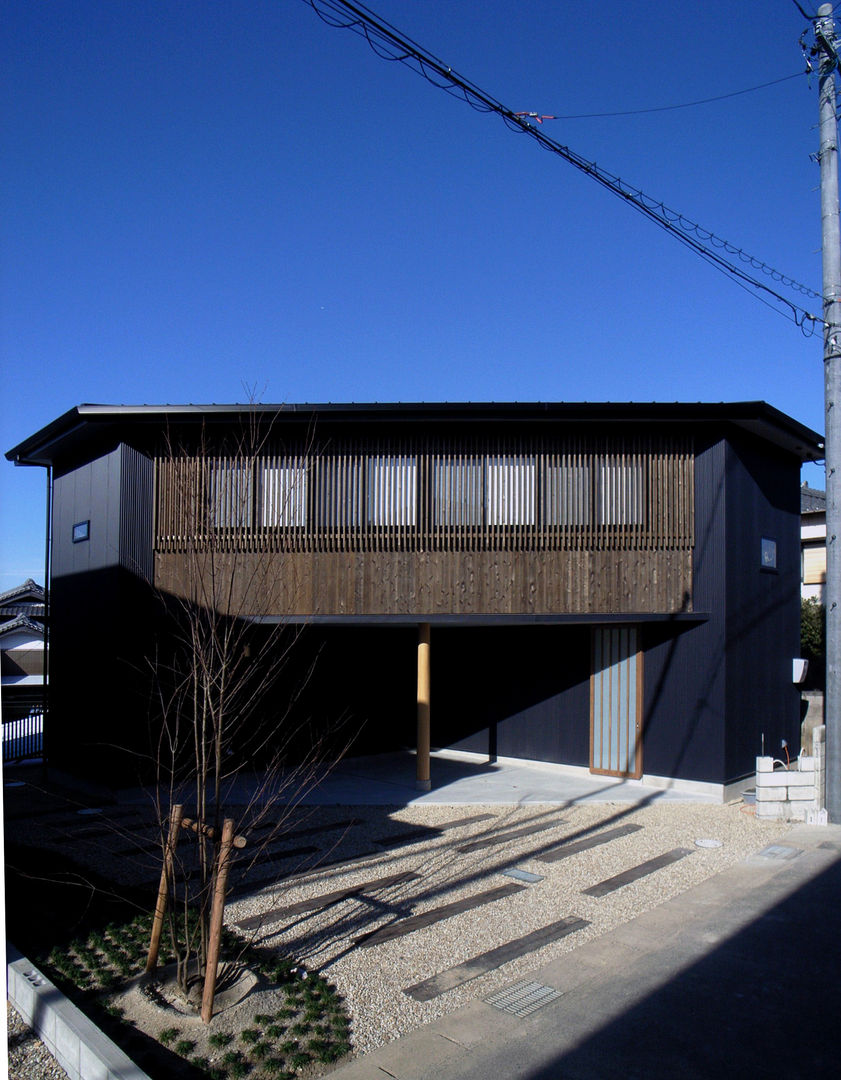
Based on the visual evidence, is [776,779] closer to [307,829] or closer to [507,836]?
→ [507,836]

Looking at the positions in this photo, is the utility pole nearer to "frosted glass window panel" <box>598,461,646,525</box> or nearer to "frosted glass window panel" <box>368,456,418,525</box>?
"frosted glass window panel" <box>598,461,646,525</box>

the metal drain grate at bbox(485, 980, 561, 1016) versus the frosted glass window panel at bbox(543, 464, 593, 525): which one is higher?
the frosted glass window panel at bbox(543, 464, 593, 525)

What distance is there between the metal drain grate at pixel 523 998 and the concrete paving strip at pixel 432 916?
3.84ft

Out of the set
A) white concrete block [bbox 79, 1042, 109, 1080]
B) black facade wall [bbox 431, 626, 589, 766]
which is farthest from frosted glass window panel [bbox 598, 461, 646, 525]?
white concrete block [bbox 79, 1042, 109, 1080]

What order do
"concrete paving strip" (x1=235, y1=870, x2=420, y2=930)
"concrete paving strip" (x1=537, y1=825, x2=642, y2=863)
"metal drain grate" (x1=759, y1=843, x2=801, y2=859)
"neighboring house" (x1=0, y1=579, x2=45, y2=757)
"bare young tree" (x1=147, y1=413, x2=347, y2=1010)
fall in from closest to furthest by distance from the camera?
1. "concrete paving strip" (x1=235, y1=870, x2=420, y2=930)
2. "concrete paving strip" (x1=537, y1=825, x2=642, y2=863)
3. "metal drain grate" (x1=759, y1=843, x2=801, y2=859)
4. "bare young tree" (x1=147, y1=413, x2=347, y2=1010)
5. "neighboring house" (x1=0, y1=579, x2=45, y2=757)

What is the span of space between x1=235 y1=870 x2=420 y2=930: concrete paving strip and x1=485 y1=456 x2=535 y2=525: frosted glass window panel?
5382mm

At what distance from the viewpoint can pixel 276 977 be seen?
17.7 ft

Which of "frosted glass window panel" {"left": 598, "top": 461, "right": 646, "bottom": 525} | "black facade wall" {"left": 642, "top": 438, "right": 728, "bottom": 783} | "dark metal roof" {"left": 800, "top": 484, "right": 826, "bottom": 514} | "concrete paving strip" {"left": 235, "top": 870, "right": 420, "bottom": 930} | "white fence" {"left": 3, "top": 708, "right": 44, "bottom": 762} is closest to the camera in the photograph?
"concrete paving strip" {"left": 235, "top": 870, "right": 420, "bottom": 930}

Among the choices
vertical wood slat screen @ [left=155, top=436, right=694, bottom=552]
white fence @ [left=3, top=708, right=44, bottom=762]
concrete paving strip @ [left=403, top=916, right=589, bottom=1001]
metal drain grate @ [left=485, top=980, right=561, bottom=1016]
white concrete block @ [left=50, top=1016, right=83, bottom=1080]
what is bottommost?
white fence @ [left=3, top=708, right=44, bottom=762]

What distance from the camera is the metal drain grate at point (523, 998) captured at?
513cm

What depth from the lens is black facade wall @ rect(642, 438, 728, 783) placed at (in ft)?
38.9

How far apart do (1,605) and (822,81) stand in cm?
2423

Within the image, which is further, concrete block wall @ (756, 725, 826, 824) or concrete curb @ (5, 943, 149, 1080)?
concrete block wall @ (756, 725, 826, 824)

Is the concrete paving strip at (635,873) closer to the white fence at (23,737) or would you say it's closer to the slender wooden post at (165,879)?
the slender wooden post at (165,879)
